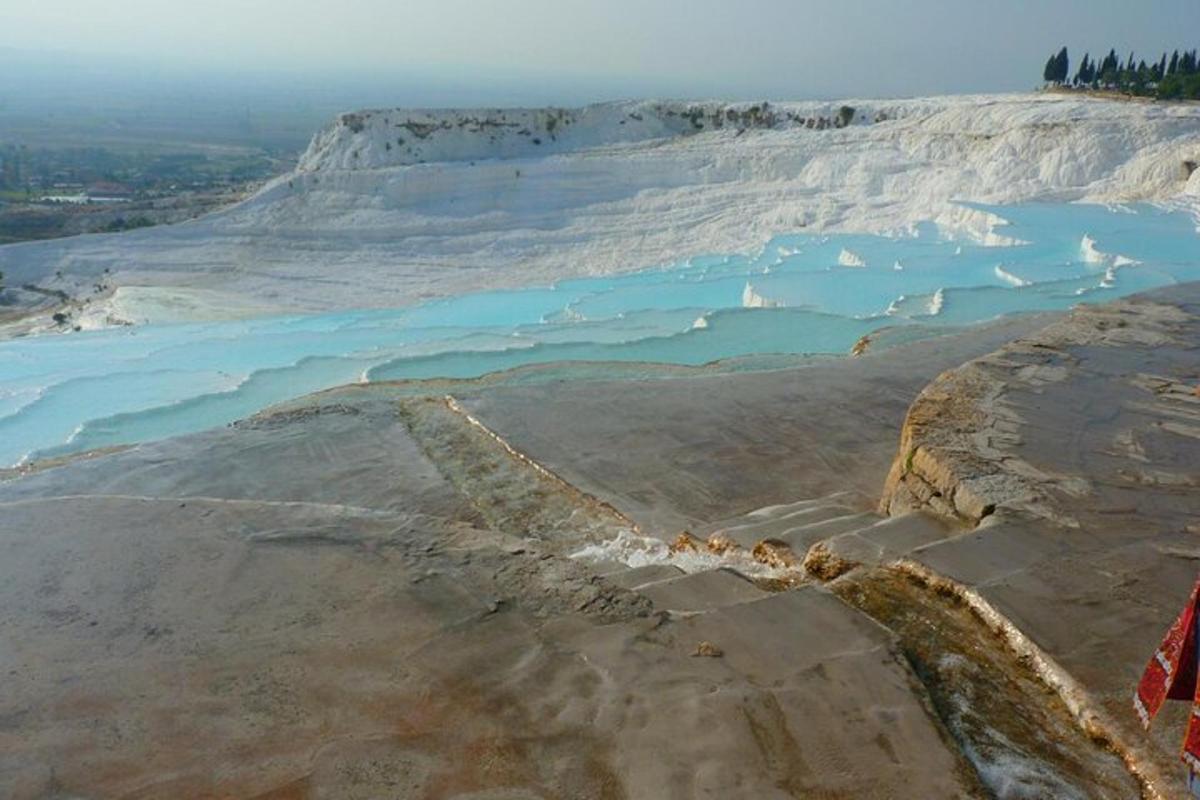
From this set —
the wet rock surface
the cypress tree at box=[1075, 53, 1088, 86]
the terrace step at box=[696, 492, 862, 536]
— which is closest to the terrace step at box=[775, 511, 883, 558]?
the wet rock surface

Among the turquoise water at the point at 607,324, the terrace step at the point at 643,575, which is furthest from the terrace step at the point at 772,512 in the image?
the turquoise water at the point at 607,324

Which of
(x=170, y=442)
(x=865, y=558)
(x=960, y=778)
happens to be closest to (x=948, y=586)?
(x=865, y=558)

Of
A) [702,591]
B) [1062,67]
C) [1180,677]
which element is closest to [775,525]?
[702,591]

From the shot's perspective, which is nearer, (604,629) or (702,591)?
(604,629)

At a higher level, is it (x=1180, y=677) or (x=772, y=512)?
(x=1180, y=677)

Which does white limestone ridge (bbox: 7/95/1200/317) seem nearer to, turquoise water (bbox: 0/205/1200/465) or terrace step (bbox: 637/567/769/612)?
turquoise water (bbox: 0/205/1200/465)

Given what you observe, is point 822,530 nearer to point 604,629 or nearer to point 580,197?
point 604,629

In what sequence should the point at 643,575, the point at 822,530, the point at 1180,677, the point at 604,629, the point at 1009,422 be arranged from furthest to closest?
the point at 1009,422, the point at 822,530, the point at 643,575, the point at 604,629, the point at 1180,677

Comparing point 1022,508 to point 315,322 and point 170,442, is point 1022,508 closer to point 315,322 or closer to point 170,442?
point 170,442
